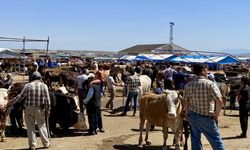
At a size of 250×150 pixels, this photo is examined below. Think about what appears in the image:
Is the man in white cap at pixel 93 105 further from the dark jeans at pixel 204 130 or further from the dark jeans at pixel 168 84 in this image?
the dark jeans at pixel 168 84

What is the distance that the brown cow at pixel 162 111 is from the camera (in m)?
10.5

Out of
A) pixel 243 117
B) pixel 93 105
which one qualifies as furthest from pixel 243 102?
pixel 93 105

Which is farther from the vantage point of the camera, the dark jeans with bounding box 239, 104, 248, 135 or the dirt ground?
the dark jeans with bounding box 239, 104, 248, 135

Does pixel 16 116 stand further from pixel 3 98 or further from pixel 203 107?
pixel 203 107

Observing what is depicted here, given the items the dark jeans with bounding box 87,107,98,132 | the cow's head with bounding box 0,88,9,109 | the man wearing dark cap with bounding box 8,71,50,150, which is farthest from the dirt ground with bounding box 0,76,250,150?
the cow's head with bounding box 0,88,9,109

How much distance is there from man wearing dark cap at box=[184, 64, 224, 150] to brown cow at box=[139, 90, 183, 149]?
2025mm

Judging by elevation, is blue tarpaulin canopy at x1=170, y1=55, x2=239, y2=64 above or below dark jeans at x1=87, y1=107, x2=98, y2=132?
above

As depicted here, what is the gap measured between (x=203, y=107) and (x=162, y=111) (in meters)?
2.82

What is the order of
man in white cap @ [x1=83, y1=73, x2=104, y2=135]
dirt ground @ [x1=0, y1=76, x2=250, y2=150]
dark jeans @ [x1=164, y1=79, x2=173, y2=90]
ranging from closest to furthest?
dirt ground @ [x1=0, y1=76, x2=250, y2=150], man in white cap @ [x1=83, y1=73, x2=104, y2=135], dark jeans @ [x1=164, y1=79, x2=173, y2=90]

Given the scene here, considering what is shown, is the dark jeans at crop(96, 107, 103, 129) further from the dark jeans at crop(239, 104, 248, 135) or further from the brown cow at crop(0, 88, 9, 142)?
the dark jeans at crop(239, 104, 248, 135)

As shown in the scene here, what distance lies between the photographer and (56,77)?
91.7ft

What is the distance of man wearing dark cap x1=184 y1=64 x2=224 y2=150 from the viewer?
795 centimetres

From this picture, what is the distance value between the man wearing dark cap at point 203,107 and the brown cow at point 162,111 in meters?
2.02

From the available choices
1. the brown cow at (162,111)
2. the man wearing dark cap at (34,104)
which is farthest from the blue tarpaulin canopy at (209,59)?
the man wearing dark cap at (34,104)
